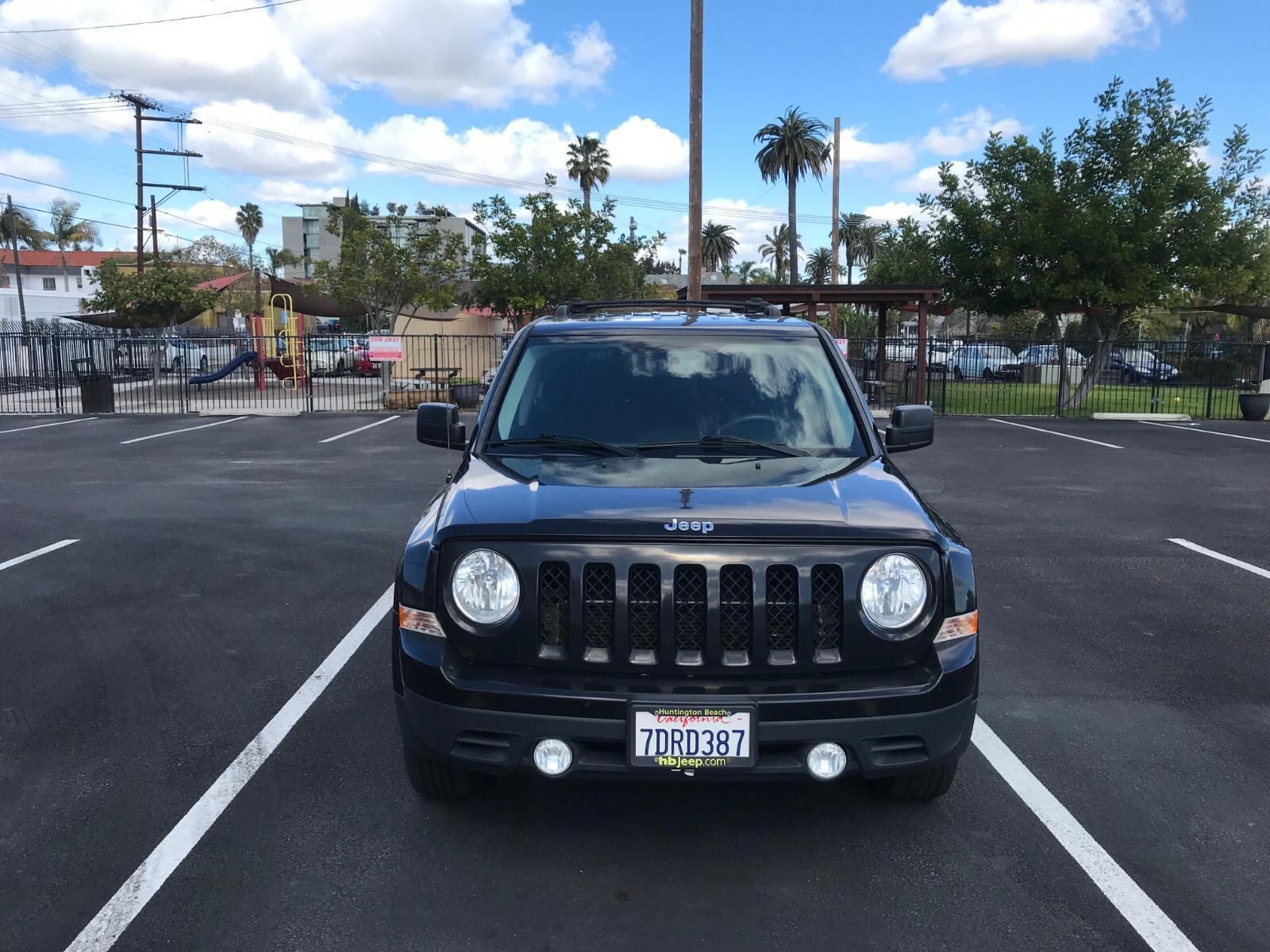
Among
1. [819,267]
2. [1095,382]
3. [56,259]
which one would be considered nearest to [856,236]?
[819,267]

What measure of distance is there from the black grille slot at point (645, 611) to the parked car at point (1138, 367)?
29.0m

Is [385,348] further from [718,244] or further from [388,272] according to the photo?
[718,244]

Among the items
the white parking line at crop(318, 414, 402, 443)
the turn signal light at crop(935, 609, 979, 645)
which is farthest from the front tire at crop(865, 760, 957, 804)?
the white parking line at crop(318, 414, 402, 443)

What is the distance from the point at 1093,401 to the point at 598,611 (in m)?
27.8

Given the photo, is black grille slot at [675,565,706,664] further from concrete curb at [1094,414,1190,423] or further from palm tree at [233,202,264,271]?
palm tree at [233,202,264,271]

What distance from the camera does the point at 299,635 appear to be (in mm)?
5859

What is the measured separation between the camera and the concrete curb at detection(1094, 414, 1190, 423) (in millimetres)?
21453

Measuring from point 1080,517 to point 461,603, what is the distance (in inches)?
322

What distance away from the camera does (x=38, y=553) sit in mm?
8062

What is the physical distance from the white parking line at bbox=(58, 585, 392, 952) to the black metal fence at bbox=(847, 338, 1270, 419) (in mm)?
17622

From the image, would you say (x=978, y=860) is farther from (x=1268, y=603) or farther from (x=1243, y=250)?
(x=1243, y=250)

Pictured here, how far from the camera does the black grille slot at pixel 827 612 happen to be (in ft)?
10.2

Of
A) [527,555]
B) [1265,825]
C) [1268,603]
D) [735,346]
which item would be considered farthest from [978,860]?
[1268,603]

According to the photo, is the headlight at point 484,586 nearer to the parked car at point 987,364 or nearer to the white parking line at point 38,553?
the white parking line at point 38,553
